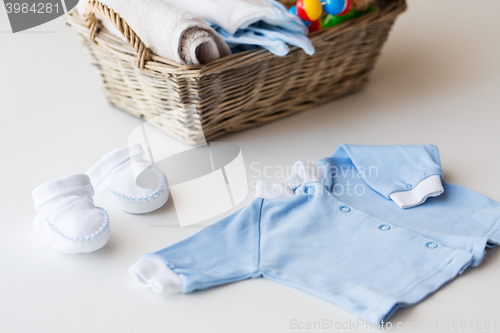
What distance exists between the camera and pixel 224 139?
1.16 m

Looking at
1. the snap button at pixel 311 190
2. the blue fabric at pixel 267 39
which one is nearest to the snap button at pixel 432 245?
the snap button at pixel 311 190

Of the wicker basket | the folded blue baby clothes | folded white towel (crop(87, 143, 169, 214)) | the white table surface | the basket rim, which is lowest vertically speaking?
the white table surface

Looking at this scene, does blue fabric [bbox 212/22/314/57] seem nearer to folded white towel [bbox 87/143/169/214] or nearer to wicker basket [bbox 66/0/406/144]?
wicker basket [bbox 66/0/406/144]

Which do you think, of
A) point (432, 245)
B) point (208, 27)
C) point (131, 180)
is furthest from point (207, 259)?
point (208, 27)

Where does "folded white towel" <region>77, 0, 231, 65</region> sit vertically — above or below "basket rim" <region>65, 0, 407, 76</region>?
above

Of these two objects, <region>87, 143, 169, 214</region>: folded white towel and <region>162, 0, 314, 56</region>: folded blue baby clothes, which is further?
<region>162, 0, 314, 56</region>: folded blue baby clothes

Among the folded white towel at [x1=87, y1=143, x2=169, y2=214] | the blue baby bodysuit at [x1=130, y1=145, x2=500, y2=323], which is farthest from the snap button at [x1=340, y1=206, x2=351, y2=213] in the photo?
the folded white towel at [x1=87, y1=143, x2=169, y2=214]

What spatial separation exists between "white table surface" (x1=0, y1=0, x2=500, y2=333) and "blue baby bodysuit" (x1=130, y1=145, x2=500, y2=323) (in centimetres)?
3

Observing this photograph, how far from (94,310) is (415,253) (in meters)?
0.50

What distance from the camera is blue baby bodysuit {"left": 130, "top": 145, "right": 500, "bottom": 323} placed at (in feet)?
2.41

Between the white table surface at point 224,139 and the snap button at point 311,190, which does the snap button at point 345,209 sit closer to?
the snap button at point 311,190

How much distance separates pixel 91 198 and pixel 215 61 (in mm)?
354

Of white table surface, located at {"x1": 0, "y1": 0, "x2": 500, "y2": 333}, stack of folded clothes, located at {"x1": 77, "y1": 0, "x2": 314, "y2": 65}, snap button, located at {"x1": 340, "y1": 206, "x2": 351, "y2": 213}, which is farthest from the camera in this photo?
stack of folded clothes, located at {"x1": 77, "y1": 0, "x2": 314, "y2": 65}

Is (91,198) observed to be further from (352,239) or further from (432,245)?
(432,245)
